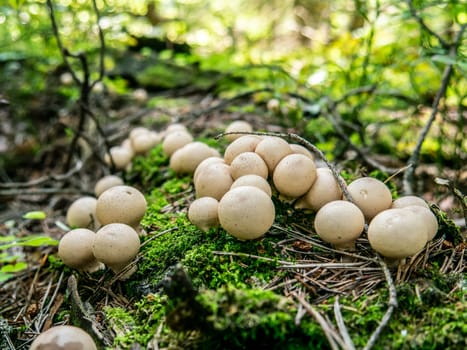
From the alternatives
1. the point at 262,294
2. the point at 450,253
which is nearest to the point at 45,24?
the point at 262,294

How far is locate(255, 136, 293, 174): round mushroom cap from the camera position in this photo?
227 centimetres

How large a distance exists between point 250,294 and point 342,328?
389 millimetres

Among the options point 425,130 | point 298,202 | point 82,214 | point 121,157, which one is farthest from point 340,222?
point 121,157

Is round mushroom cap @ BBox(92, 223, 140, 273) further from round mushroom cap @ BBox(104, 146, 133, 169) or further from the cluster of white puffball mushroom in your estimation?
round mushroom cap @ BBox(104, 146, 133, 169)

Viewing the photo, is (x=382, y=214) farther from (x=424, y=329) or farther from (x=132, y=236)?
(x=132, y=236)

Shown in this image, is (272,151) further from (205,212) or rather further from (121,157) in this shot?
(121,157)

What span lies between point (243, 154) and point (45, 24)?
357 centimetres

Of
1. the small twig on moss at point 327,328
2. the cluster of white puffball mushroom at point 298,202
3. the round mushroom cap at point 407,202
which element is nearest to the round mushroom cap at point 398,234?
the cluster of white puffball mushroom at point 298,202

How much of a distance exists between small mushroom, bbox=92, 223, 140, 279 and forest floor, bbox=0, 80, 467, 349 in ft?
0.57

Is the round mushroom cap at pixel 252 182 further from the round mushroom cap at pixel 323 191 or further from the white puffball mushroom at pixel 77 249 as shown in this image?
the white puffball mushroom at pixel 77 249

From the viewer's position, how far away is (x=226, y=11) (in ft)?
30.2

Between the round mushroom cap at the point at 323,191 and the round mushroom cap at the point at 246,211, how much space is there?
0.32 metres

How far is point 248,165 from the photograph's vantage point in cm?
219

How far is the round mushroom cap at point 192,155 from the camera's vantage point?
2.83 metres
